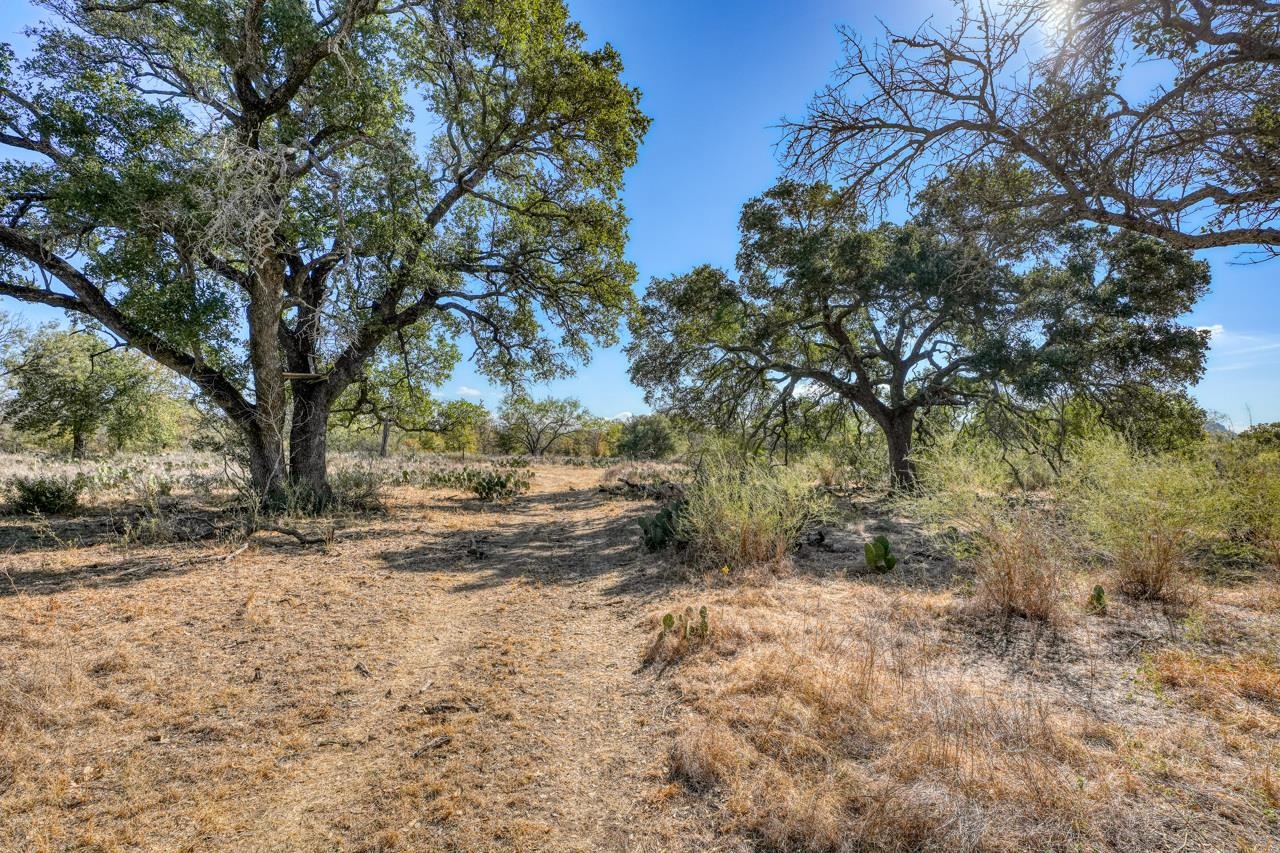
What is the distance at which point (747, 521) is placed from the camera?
5.88m

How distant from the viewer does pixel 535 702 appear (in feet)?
10.5

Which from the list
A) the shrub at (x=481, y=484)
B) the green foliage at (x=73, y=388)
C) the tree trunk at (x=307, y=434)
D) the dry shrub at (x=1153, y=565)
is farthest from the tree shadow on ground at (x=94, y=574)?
the green foliage at (x=73, y=388)

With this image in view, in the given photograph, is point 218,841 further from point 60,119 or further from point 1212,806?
point 60,119

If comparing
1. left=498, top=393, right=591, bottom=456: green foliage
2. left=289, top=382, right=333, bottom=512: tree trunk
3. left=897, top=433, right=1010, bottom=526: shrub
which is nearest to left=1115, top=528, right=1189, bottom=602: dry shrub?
left=897, top=433, right=1010, bottom=526: shrub

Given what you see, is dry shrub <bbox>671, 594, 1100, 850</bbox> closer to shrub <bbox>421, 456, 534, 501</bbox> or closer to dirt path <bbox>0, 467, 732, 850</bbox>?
dirt path <bbox>0, 467, 732, 850</bbox>

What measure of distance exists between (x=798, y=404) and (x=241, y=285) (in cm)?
1252

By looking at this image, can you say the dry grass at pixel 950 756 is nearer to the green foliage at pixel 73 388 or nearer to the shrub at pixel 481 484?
the shrub at pixel 481 484

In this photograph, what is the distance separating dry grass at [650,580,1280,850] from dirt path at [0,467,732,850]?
1.09ft

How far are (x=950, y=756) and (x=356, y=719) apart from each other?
10.4 ft

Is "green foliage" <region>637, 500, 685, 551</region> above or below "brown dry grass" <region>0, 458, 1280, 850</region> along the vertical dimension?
above

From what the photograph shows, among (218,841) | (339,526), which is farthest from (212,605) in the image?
(339,526)

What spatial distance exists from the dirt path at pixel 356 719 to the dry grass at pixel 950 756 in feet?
1.09

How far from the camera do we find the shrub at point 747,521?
588 cm

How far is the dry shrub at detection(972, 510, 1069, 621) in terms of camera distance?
3918 mm
